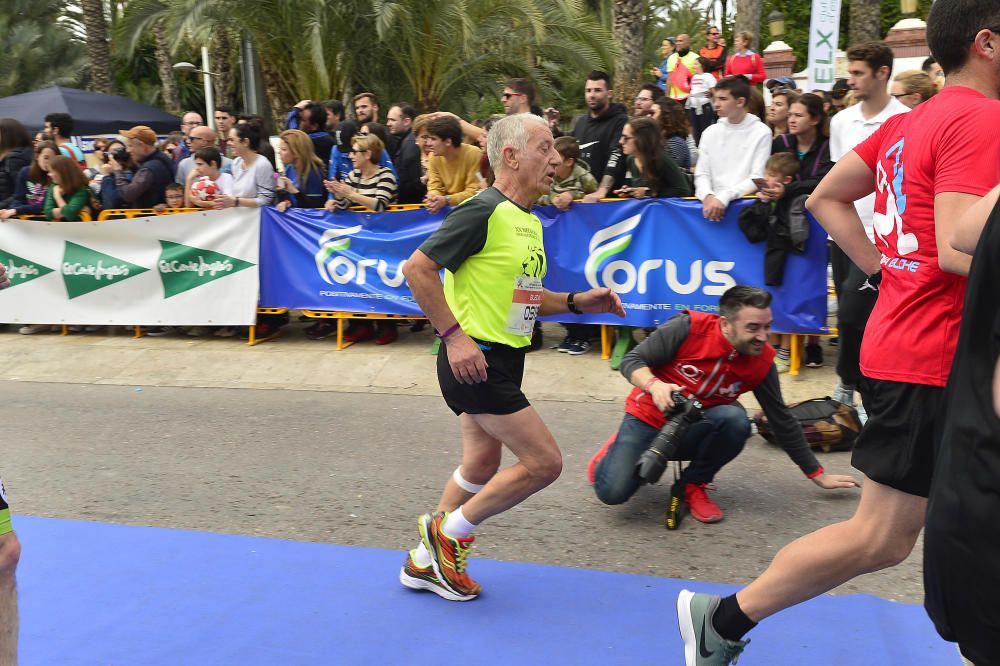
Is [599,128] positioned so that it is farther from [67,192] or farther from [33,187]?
[33,187]

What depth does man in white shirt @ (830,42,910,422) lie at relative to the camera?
17.8ft

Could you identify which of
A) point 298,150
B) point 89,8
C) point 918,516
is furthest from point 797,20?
point 918,516

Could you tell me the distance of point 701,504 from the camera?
4867 mm

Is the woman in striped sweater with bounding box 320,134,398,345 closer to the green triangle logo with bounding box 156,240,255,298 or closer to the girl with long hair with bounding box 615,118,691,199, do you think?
the green triangle logo with bounding box 156,240,255,298

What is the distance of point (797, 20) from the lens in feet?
89.0

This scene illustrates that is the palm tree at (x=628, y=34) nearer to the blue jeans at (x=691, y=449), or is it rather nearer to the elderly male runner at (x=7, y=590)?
the blue jeans at (x=691, y=449)

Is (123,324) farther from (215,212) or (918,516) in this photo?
(918,516)

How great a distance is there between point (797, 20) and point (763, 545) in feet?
83.0

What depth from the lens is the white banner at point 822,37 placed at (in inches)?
434

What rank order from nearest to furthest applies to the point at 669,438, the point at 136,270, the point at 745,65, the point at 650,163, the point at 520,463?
the point at 520,463 → the point at 669,438 → the point at 650,163 → the point at 136,270 → the point at 745,65

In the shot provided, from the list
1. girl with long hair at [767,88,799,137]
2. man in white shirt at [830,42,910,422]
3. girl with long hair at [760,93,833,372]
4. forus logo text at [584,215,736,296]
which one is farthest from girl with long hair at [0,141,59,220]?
man in white shirt at [830,42,910,422]

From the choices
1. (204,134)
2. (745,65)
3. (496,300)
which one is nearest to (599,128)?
(204,134)

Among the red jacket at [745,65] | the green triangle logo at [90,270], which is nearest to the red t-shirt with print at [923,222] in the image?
the green triangle logo at [90,270]

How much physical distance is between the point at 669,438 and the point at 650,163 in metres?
3.78
